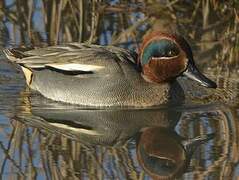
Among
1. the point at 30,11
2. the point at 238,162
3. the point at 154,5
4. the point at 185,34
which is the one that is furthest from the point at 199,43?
the point at 238,162

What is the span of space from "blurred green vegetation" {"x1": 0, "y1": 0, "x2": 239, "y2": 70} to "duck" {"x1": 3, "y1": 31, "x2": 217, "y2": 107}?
4.52 feet

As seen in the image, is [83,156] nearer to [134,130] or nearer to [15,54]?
[134,130]

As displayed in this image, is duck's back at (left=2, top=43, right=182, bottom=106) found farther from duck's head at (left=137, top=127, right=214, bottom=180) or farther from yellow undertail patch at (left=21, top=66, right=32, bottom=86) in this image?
duck's head at (left=137, top=127, right=214, bottom=180)

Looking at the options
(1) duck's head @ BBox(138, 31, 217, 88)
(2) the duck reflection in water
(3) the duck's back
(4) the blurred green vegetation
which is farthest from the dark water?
(4) the blurred green vegetation

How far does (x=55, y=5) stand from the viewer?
1031 centimetres

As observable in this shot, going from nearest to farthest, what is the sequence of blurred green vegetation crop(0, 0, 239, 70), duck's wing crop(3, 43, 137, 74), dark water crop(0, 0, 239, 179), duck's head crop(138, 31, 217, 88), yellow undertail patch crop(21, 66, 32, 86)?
dark water crop(0, 0, 239, 179)
duck's head crop(138, 31, 217, 88)
duck's wing crop(3, 43, 137, 74)
yellow undertail patch crop(21, 66, 32, 86)
blurred green vegetation crop(0, 0, 239, 70)

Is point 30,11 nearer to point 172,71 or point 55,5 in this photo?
point 55,5

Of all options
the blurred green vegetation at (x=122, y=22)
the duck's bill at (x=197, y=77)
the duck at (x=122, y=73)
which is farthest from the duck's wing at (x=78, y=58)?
the blurred green vegetation at (x=122, y=22)

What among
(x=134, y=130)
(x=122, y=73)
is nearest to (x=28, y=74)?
(x=122, y=73)

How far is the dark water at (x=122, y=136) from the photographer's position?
626 cm

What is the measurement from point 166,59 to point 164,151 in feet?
5.11

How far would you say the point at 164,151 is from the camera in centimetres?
682

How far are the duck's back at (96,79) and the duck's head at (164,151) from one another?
803 mm

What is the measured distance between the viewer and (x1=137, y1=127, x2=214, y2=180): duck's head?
249 inches
